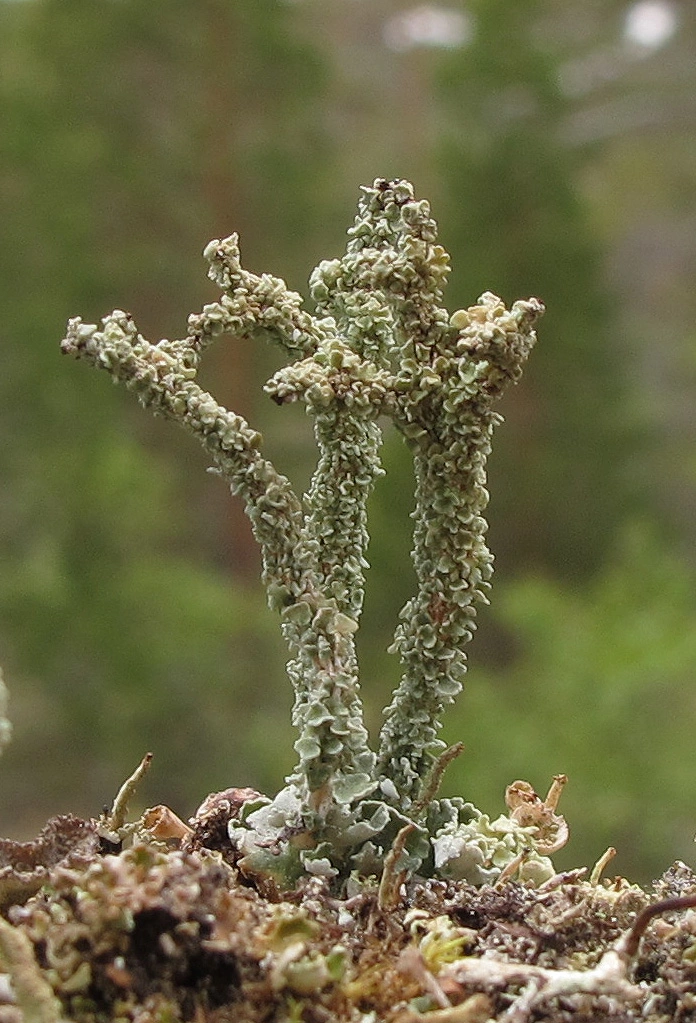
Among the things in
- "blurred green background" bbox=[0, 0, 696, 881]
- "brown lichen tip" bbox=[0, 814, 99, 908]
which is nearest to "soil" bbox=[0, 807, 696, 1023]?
"brown lichen tip" bbox=[0, 814, 99, 908]

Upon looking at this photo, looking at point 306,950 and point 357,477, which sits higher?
point 357,477

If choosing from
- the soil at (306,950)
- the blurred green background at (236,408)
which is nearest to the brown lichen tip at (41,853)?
the soil at (306,950)

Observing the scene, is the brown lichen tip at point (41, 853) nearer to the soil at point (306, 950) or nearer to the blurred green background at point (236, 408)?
the soil at point (306, 950)

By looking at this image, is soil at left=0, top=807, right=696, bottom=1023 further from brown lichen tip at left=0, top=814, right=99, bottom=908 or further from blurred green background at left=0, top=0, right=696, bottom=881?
blurred green background at left=0, top=0, right=696, bottom=881

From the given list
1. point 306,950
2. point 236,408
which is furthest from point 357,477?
point 236,408

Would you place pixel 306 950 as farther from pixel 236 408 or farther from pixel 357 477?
pixel 236 408

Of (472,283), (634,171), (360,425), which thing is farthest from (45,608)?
(634,171)
